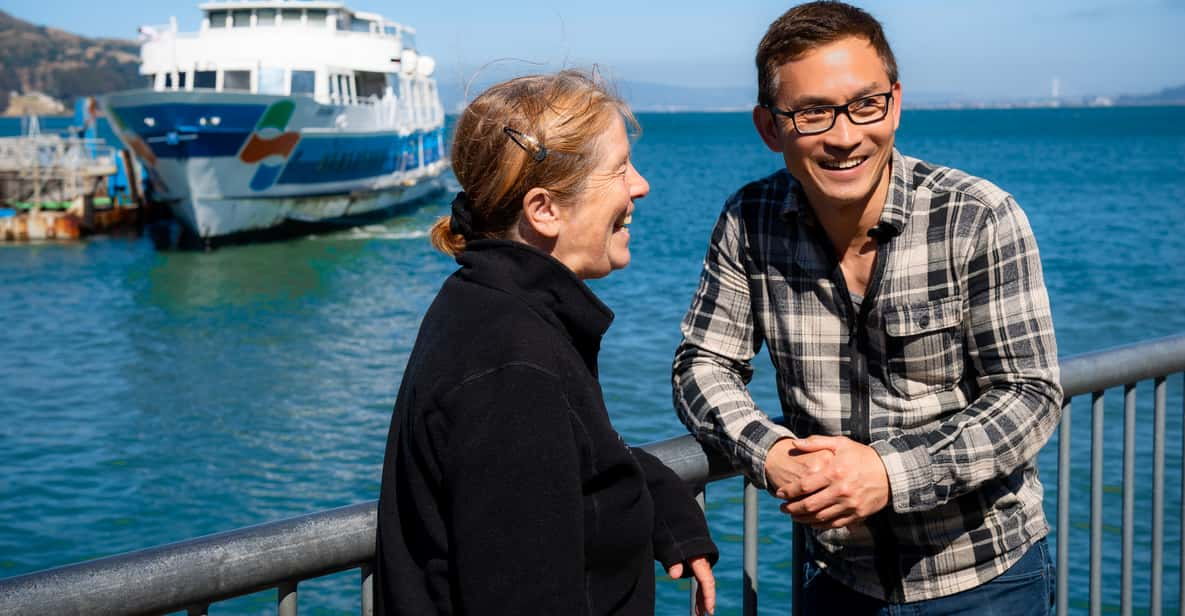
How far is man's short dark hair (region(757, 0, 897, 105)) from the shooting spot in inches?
87.5

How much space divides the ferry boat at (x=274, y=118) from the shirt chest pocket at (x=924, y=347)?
104 ft

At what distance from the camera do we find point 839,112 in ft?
7.33

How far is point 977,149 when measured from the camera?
3802 inches

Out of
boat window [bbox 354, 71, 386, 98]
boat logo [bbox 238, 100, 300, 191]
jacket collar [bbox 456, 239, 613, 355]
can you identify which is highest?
boat window [bbox 354, 71, 386, 98]

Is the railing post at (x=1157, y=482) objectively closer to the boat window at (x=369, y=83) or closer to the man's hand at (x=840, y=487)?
the man's hand at (x=840, y=487)

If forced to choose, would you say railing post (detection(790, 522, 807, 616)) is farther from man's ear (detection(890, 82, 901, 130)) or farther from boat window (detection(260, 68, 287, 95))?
boat window (detection(260, 68, 287, 95))

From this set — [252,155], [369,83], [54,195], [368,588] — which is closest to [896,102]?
[368,588]

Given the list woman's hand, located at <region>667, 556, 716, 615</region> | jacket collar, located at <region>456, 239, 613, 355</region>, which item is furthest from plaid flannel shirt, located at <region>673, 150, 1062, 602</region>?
jacket collar, located at <region>456, 239, 613, 355</region>

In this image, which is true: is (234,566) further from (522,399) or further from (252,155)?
(252,155)

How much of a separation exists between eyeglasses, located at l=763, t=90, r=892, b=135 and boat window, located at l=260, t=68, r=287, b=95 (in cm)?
3537

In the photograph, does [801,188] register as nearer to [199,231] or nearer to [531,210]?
[531,210]

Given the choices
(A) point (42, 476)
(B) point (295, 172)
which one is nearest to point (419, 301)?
(B) point (295, 172)

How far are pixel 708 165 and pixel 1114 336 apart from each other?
67618 millimetres

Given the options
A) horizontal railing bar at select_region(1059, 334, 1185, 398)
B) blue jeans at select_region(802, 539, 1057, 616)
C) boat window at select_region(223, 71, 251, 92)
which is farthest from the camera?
boat window at select_region(223, 71, 251, 92)
